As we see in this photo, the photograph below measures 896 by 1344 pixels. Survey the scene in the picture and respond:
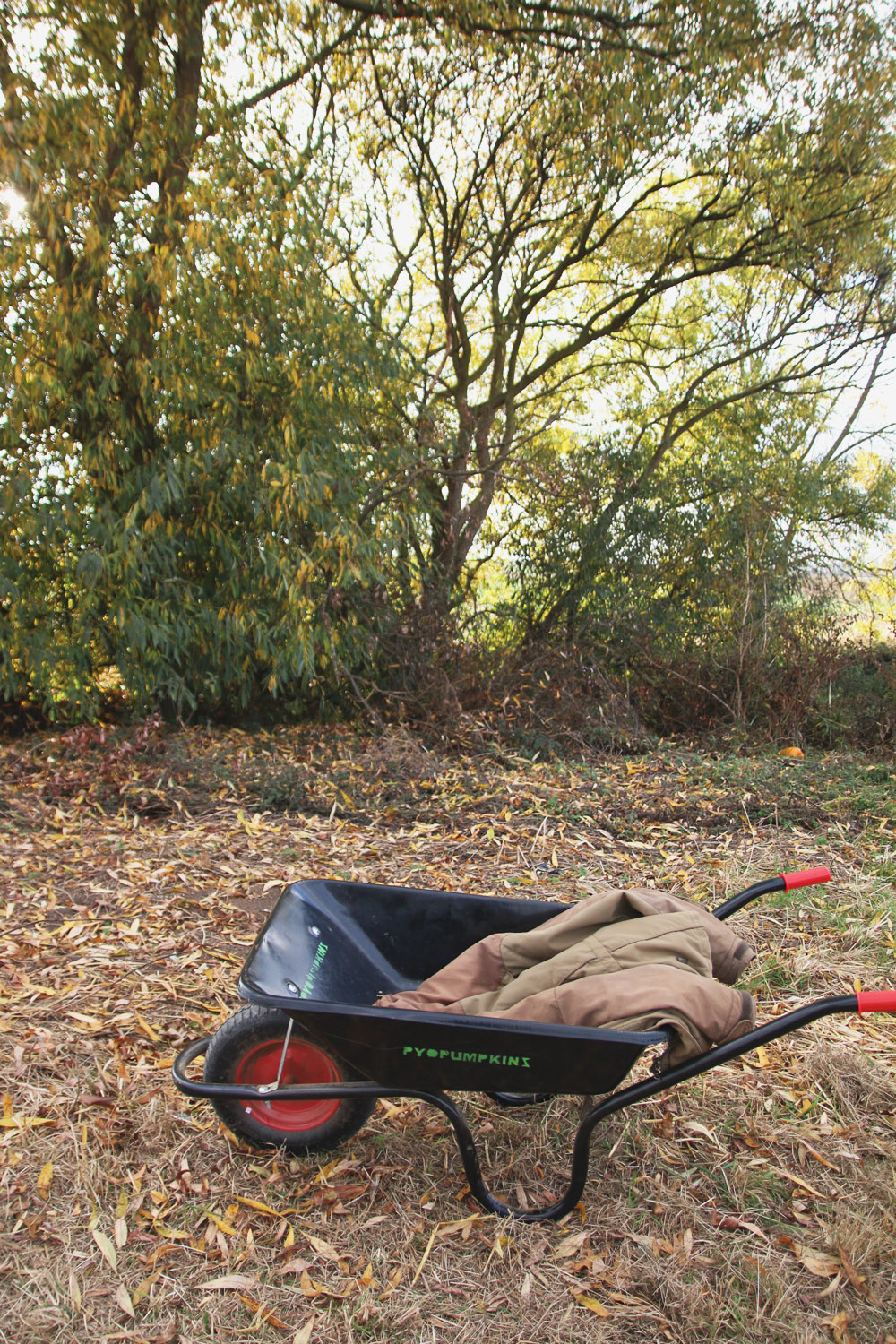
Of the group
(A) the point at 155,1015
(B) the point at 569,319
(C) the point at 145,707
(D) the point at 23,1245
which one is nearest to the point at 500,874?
(A) the point at 155,1015

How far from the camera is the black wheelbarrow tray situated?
177 centimetres

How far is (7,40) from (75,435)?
206 cm

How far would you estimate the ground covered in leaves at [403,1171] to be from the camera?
1.79 meters

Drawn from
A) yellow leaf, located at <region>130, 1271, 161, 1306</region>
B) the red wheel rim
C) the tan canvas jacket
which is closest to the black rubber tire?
the tan canvas jacket

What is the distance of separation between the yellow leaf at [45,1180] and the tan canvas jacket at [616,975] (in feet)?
2.82

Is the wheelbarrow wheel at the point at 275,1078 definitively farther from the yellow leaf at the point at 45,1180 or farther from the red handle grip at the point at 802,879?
the red handle grip at the point at 802,879

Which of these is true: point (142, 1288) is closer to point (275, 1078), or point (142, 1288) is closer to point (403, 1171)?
point (275, 1078)

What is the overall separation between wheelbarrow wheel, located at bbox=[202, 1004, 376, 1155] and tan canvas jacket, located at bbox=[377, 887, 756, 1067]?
0.26 meters

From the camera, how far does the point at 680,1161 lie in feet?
7.29

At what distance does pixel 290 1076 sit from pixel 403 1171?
367mm

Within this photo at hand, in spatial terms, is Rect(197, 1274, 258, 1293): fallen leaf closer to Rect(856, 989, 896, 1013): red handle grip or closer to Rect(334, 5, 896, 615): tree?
Rect(856, 989, 896, 1013): red handle grip

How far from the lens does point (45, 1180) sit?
2.08 meters

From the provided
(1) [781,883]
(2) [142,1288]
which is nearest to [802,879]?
(1) [781,883]

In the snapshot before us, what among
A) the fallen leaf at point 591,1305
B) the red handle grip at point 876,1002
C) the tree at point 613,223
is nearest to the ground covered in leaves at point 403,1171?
the fallen leaf at point 591,1305
